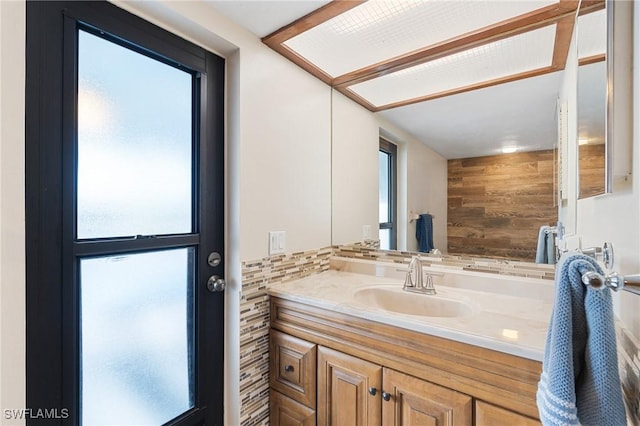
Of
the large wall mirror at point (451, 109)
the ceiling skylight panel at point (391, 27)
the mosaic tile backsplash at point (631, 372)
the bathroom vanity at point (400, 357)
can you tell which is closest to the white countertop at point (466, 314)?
the bathroom vanity at point (400, 357)

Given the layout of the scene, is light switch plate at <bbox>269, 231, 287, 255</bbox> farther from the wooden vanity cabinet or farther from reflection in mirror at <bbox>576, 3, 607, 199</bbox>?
reflection in mirror at <bbox>576, 3, 607, 199</bbox>

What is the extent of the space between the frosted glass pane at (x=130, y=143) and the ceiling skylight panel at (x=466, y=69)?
1078 millimetres

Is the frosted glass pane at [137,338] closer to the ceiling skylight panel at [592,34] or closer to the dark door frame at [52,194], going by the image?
the dark door frame at [52,194]

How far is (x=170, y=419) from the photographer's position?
1116mm

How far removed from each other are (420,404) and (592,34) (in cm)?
120

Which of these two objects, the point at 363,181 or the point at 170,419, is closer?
the point at 170,419

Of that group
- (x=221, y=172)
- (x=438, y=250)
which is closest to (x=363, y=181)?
(x=438, y=250)

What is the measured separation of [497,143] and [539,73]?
13.3 inches

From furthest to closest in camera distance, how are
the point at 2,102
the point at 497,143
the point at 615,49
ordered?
the point at 497,143, the point at 2,102, the point at 615,49

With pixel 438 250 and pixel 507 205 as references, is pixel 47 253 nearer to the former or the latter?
pixel 438 250

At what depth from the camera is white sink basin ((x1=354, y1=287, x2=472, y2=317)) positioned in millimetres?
1217

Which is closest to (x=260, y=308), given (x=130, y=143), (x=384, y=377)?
(x=384, y=377)

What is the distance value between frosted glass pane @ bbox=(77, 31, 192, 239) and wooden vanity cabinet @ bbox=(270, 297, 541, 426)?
25.8 inches

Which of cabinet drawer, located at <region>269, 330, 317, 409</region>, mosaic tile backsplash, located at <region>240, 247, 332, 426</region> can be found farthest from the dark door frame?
cabinet drawer, located at <region>269, 330, 317, 409</region>
